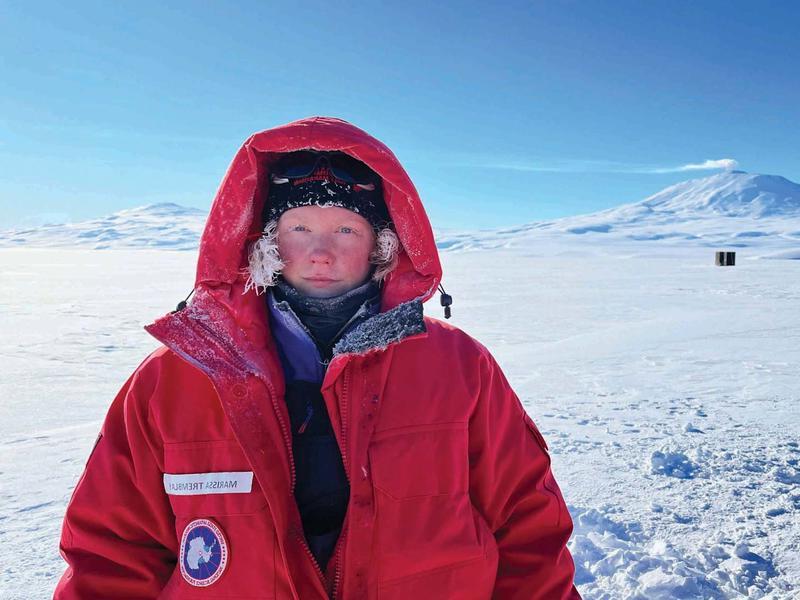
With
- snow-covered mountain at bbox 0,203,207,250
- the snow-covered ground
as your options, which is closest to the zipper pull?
the snow-covered ground

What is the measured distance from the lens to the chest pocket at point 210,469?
3.86 feet

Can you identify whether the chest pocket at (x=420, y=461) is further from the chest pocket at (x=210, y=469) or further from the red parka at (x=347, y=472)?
the chest pocket at (x=210, y=469)

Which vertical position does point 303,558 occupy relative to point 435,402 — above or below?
below

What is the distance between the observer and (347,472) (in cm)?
123

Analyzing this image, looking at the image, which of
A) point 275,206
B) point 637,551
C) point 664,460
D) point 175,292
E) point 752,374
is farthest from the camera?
point 175,292

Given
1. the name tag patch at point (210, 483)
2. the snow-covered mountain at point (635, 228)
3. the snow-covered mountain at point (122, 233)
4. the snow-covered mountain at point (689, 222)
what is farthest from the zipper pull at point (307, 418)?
the snow-covered mountain at point (122, 233)

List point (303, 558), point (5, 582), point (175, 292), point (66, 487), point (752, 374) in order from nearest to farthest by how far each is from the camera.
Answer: point (303, 558), point (5, 582), point (66, 487), point (752, 374), point (175, 292)

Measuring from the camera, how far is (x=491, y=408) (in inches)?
54.5

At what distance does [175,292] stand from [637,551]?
11.4 metres

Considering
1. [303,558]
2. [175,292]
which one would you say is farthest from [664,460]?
[175,292]

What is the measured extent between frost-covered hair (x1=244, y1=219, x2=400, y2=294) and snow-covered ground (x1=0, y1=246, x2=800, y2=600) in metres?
1.23

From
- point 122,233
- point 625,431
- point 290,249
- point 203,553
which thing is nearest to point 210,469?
point 203,553

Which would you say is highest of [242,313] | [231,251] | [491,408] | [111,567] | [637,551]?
[231,251]

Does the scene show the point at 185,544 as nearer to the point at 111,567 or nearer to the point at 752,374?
the point at 111,567
